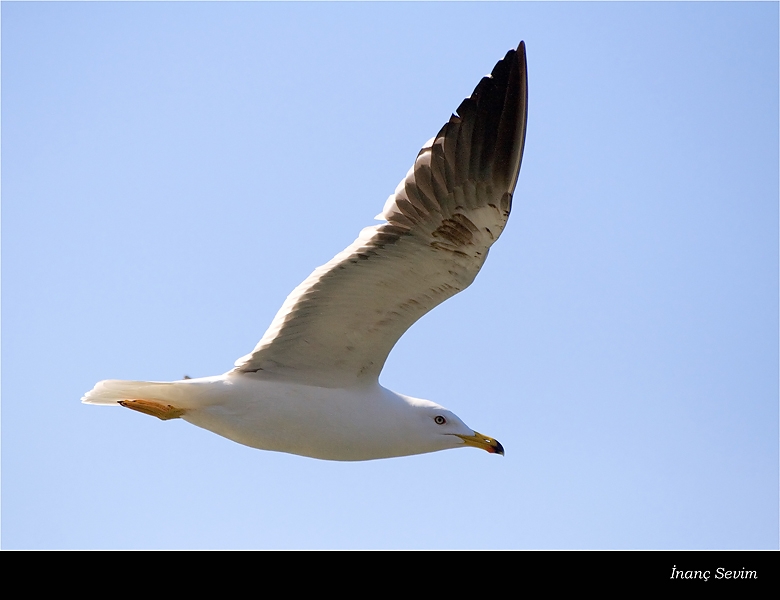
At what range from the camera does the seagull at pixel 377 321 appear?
6.36 m

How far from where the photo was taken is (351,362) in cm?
693

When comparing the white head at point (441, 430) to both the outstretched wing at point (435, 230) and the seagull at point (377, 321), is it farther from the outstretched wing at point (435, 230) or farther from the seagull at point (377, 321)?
the outstretched wing at point (435, 230)

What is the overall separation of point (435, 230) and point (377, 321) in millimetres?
793

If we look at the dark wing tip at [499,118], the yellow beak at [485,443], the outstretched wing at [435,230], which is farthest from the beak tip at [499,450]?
the dark wing tip at [499,118]

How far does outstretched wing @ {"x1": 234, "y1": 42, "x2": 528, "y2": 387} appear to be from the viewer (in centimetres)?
633

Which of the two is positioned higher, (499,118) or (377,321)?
(499,118)

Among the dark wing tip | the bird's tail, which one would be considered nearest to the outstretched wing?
the dark wing tip

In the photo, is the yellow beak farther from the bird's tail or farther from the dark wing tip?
the bird's tail

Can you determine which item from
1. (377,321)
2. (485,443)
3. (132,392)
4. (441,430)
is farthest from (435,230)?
(132,392)

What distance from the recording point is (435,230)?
6309 mm

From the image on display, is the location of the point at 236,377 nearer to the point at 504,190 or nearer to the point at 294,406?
the point at 294,406

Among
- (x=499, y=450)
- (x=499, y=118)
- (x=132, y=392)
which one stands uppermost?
(x=499, y=118)

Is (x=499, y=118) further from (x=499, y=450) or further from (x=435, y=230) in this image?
(x=499, y=450)
